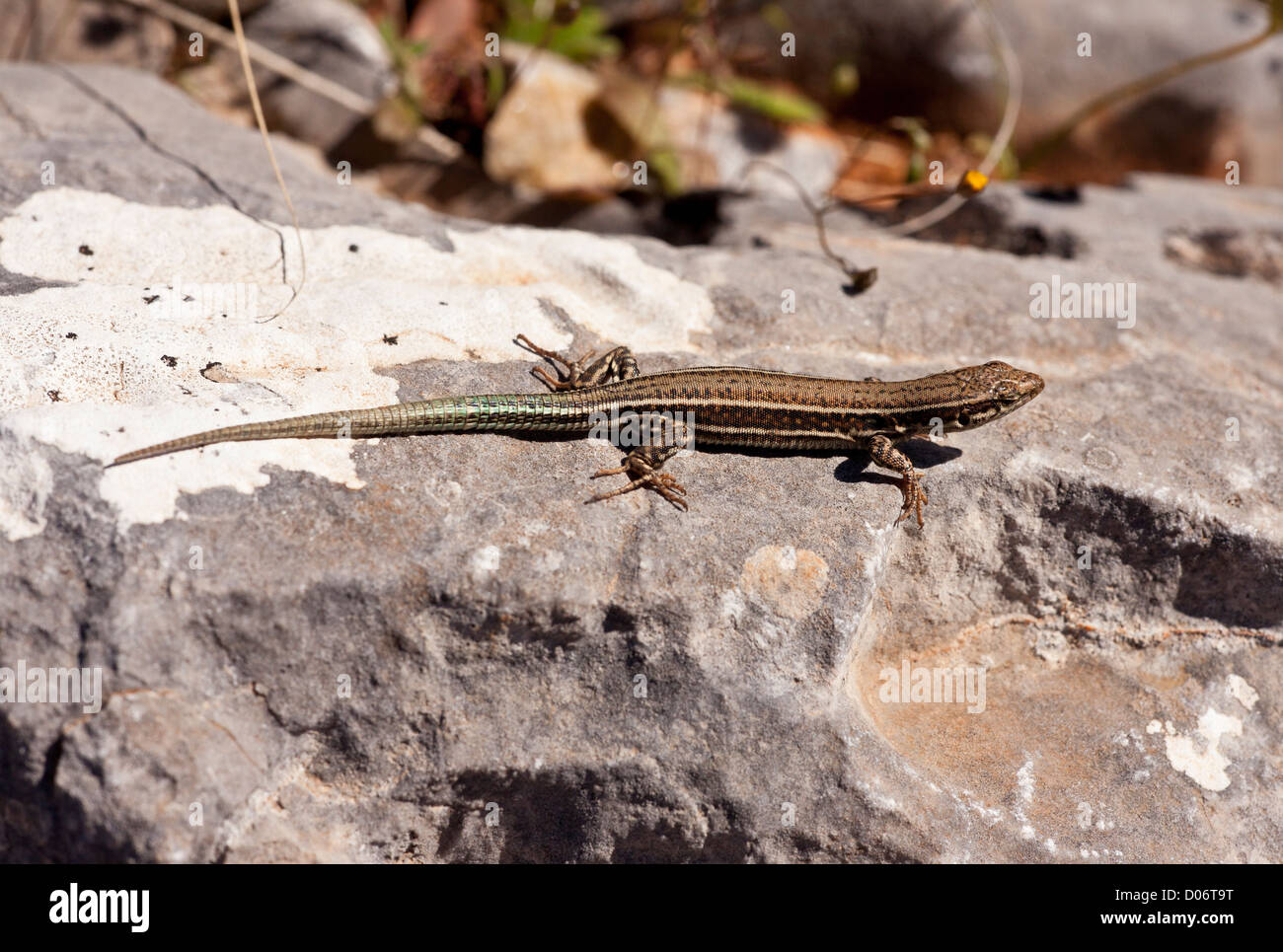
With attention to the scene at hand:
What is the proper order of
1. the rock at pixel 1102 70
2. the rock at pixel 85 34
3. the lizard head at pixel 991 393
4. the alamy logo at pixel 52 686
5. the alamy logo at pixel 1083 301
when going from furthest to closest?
1. the rock at pixel 1102 70
2. the rock at pixel 85 34
3. the alamy logo at pixel 1083 301
4. the lizard head at pixel 991 393
5. the alamy logo at pixel 52 686

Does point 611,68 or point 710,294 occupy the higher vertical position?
point 611,68

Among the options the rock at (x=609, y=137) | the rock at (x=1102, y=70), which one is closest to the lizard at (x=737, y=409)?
the rock at (x=609, y=137)

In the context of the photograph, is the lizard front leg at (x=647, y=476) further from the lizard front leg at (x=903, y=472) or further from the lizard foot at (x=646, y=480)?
the lizard front leg at (x=903, y=472)

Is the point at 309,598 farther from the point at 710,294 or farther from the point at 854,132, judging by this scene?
→ the point at 854,132

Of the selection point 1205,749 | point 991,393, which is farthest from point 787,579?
point 1205,749

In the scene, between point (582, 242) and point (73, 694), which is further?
point (582, 242)

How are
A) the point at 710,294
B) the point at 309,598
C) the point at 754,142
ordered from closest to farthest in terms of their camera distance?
the point at 309,598, the point at 710,294, the point at 754,142

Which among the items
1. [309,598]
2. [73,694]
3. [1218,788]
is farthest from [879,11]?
[73,694]

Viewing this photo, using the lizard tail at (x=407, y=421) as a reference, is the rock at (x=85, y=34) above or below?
above
